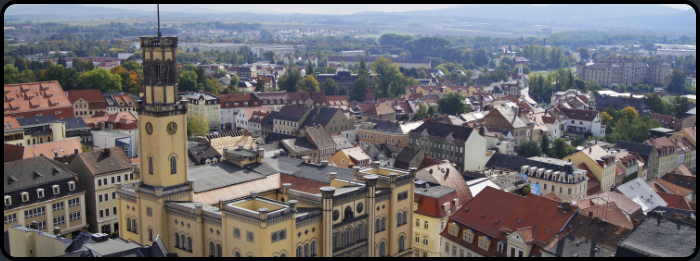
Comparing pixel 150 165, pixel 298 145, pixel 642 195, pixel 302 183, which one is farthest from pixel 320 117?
pixel 150 165

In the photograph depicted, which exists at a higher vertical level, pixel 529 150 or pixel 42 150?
pixel 42 150

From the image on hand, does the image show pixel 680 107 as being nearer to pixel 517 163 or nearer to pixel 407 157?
pixel 517 163

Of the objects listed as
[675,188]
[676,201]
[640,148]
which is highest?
[640,148]

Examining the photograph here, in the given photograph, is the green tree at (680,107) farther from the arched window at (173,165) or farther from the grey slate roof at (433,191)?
the arched window at (173,165)

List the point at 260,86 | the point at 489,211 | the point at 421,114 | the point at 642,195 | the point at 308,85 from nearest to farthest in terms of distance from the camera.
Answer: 1. the point at 489,211
2. the point at 642,195
3. the point at 421,114
4. the point at 260,86
5. the point at 308,85

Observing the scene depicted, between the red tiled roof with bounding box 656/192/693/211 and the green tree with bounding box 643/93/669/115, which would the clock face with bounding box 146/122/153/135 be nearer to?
the red tiled roof with bounding box 656/192/693/211

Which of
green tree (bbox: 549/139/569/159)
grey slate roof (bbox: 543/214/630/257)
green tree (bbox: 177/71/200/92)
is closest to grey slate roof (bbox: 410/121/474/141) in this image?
green tree (bbox: 549/139/569/159)
